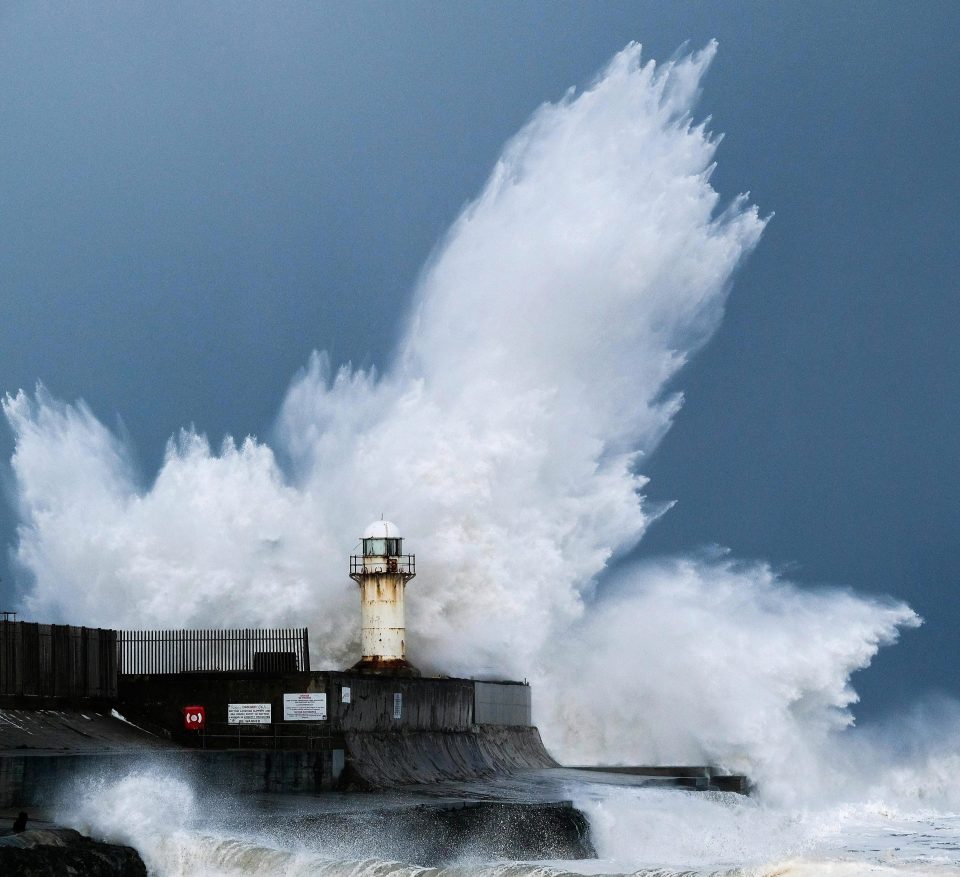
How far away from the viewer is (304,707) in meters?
28.2

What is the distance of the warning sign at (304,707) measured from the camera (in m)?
28.1

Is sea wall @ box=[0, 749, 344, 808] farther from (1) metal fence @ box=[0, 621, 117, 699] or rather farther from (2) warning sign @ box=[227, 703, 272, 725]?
(1) metal fence @ box=[0, 621, 117, 699]

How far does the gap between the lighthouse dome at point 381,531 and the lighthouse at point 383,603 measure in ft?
0.12

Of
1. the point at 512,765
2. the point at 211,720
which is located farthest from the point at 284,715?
the point at 512,765

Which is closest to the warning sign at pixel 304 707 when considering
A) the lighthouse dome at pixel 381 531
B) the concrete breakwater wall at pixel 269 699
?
the concrete breakwater wall at pixel 269 699

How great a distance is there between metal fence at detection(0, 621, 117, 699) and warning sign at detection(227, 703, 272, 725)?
7.97 feet

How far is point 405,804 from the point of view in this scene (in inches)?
954

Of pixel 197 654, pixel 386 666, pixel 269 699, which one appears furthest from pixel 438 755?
pixel 197 654

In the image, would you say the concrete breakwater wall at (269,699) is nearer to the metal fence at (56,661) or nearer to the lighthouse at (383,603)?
the metal fence at (56,661)

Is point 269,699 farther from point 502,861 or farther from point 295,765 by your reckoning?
point 502,861

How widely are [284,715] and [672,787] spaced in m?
8.97

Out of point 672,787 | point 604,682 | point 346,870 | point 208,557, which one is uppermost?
point 208,557

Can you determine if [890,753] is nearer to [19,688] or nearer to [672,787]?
[672,787]

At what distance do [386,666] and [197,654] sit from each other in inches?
176
